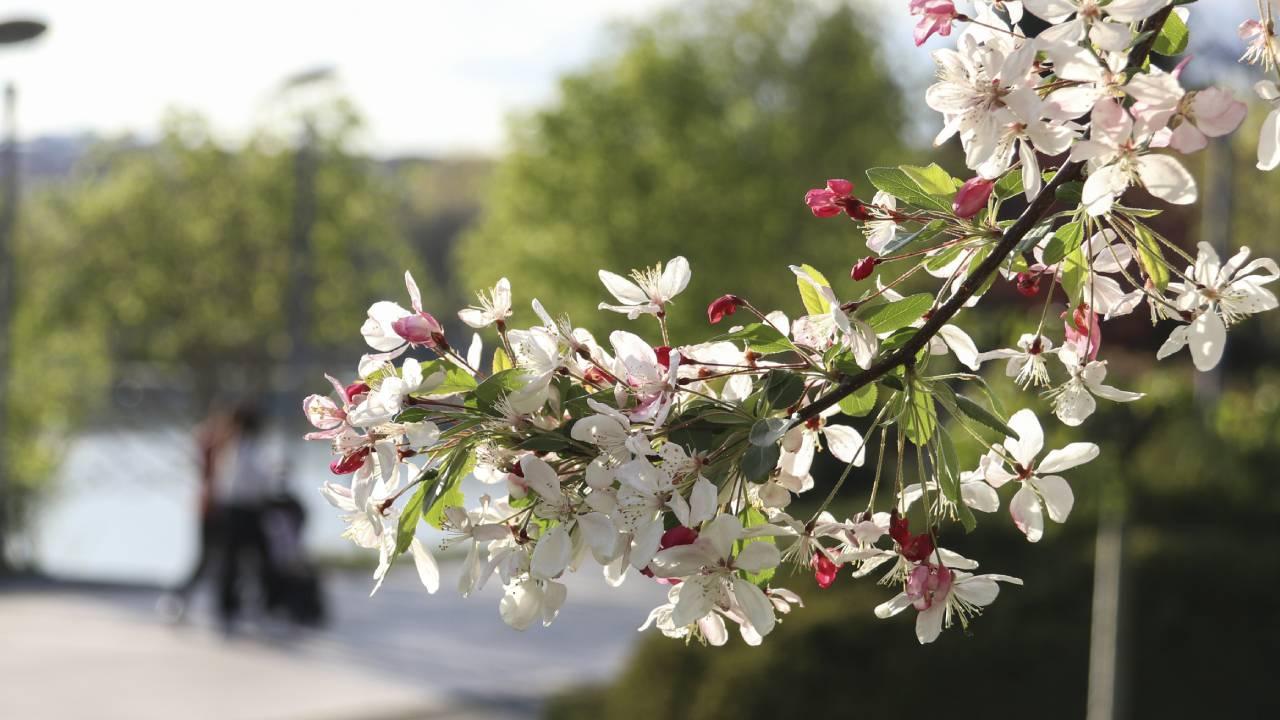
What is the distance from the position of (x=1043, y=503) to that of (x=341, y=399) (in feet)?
2.51

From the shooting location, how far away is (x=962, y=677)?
612 centimetres

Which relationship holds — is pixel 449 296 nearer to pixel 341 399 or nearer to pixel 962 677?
pixel 962 677

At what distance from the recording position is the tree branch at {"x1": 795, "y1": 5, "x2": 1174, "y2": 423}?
134 cm

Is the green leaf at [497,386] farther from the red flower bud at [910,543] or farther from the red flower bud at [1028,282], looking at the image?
the red flower bud at [1028,282]

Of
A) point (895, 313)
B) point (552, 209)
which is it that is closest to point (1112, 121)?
point (895, 313)

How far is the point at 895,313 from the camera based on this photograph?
1388 mm

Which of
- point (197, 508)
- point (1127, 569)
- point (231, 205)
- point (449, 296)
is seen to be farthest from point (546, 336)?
point (449, 296)

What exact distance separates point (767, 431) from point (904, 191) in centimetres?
32

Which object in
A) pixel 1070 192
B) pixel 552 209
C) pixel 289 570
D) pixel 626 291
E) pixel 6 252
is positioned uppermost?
pixel 552 209

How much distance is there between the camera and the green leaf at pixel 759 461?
125 cm

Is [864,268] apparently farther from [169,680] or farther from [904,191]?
→ [169,680]

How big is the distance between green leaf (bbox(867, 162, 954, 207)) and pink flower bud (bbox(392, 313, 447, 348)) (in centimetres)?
45

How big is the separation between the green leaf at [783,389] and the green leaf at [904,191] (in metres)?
0.22

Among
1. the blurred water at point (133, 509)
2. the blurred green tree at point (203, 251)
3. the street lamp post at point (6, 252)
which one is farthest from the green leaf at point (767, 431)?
the blurred green tree at point (203, 251)
